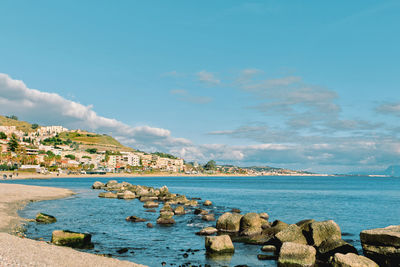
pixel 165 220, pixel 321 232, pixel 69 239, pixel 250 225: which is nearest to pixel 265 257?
pixel 321 232

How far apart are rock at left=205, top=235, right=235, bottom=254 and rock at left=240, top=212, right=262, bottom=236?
20.8 ft

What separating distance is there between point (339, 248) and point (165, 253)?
1234 centimetres

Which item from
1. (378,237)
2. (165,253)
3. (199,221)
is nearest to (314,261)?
(378,237)

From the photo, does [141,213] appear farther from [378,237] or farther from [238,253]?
[378,237]

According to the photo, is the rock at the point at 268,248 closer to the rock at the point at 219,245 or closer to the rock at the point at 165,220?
the rock at the point at 219,245

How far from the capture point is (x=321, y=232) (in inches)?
952

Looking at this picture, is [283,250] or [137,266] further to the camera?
[283,250]

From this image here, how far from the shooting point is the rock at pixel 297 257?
1999 centimetres

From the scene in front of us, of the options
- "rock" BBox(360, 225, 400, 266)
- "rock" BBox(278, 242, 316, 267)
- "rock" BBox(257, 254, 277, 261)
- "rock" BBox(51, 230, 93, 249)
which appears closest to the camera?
"rock" BBox(360, 225, 400, 266)

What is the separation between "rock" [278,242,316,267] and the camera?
787 inches

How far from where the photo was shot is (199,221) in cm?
3812

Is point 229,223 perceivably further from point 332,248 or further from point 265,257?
point 332,248

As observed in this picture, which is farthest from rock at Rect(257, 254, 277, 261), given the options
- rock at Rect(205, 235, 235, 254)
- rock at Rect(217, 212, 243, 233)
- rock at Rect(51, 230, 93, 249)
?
rock at Rect(51, 230, 93, 249)

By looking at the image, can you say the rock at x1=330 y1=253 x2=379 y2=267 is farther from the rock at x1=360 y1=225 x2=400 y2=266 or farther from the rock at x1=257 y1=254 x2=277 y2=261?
the rock at x1=257 y1=254 x2=277 y2=261
